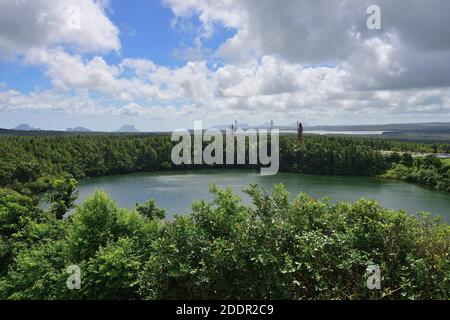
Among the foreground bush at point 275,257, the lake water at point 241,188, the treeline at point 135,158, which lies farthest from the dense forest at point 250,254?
the treeline at point 135,158

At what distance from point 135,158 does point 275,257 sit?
98.2m

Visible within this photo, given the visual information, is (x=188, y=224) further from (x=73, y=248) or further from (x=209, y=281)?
(x=73, y=248)

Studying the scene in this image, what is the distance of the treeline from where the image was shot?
77.6m

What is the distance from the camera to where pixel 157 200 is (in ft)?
200

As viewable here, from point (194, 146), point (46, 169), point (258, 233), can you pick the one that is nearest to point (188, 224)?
point (258, 233)

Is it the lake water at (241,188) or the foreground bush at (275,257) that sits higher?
the foreground bush at (275,257)

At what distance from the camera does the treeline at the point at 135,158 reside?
77562 millimetres

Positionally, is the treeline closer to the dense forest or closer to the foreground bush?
the dense forest

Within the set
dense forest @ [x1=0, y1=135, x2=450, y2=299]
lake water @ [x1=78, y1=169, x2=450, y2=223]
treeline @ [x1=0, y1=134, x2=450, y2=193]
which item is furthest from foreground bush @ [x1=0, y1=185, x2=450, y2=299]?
treeline @ [x1=0, y1=134, x2=450, y2=193]

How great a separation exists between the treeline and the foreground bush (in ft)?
216

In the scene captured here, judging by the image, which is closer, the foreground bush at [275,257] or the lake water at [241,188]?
the foreground bush at [275,257]

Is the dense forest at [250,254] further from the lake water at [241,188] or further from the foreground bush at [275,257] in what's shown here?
the lake water at [241,188]

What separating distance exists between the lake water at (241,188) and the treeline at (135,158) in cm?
491
